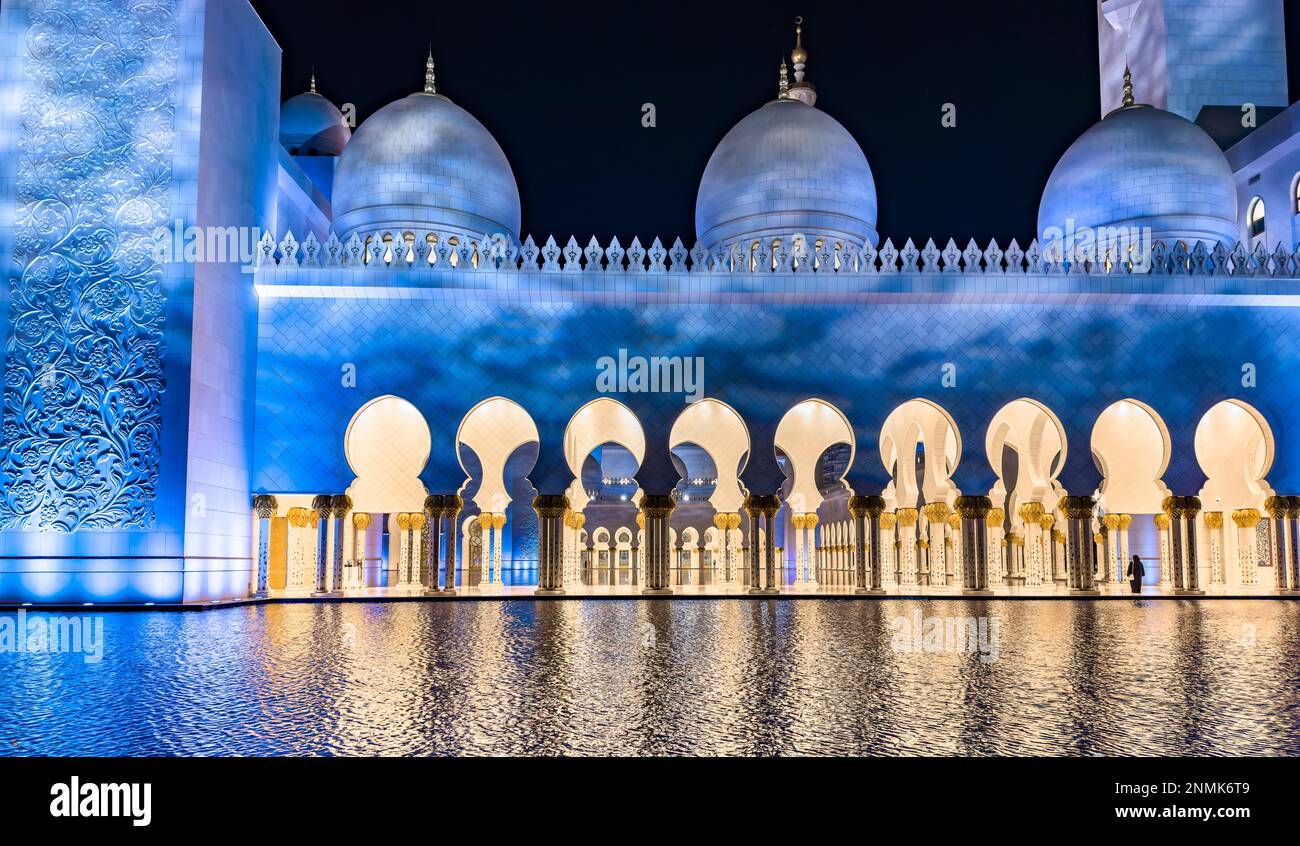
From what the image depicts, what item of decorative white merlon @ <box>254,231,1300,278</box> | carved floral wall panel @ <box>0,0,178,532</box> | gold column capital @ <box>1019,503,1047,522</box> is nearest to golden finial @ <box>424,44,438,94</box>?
decorative white merlon @ <box>254,231,1300,278</box>

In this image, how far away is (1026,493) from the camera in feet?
42.2

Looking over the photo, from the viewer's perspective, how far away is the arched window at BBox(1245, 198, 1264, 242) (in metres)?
14.8

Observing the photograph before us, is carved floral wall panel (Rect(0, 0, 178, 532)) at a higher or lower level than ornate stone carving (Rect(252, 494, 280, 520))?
higher

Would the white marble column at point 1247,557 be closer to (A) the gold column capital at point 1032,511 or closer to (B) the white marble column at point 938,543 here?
(A) the gold column capital at point 1032,511

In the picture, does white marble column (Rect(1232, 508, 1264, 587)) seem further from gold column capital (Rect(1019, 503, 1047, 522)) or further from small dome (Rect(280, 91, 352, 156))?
small dome (Rect(280, 91, 352, 156))

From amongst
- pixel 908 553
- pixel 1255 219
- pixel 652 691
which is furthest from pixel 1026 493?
pixel 652 691

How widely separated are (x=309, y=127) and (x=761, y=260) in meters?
9.24

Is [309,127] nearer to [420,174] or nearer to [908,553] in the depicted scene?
[420,174]

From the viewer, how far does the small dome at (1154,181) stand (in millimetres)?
12805

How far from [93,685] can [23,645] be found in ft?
6.65

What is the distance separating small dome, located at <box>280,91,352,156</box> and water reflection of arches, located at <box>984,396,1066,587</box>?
11.1 meters

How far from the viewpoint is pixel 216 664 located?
436cm

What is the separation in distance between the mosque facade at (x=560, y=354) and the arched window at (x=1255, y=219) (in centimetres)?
17

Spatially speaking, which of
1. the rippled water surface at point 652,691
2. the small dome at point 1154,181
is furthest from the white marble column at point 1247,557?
the rippled water surface at point 652,691
